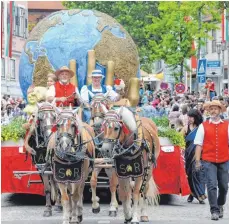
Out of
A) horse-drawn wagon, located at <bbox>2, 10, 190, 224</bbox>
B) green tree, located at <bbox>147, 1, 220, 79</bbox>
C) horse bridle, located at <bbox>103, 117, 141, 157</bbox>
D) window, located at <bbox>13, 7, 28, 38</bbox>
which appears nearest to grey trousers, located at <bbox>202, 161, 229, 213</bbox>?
horse-drawn wagon, located at <bbox>2, 10, 190, 224</bbox>

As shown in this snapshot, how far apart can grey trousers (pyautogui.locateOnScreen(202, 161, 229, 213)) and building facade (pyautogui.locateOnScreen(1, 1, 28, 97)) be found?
4623cm

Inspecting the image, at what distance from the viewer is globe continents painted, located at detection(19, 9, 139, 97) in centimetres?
1633

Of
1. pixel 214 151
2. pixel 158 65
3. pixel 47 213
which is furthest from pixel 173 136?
pixel 158 65

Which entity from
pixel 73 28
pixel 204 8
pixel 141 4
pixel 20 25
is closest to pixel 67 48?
pixel 73 28

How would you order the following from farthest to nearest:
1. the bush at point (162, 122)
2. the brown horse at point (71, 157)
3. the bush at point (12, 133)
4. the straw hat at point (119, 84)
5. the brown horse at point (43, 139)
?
the bush at point (162, 122), the bush at point (12, 133), the straw hat at point (119, 84), the brown horse at point (43, 139), the brown horse at point (71, 157)

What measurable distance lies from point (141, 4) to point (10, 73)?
10.6 metres

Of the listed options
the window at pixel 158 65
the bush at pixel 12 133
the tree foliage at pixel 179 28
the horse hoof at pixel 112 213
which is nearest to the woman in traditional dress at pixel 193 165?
the horse hoof at pixel 112 213

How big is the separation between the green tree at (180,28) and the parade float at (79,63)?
2428 cm

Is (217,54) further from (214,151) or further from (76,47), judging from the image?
(214,151)

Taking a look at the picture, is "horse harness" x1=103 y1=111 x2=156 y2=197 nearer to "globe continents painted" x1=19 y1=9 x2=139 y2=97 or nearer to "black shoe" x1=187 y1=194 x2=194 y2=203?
"black shoe" x1=187 y1=194 x2=194 y2=203

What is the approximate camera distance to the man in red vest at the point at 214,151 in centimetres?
1338

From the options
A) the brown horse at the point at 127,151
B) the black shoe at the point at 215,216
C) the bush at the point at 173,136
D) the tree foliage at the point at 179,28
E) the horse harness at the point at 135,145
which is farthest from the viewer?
the tree foliage at the point at 179,28

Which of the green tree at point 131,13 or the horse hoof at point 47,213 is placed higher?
the green tree at point 131,13

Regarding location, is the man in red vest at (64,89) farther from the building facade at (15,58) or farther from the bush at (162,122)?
the building facade at (15,58)
